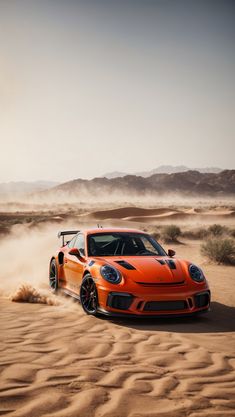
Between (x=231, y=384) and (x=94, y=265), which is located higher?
(x=94, y=265)

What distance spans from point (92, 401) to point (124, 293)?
11.0ft

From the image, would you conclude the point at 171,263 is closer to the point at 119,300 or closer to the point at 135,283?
the point at 135,283

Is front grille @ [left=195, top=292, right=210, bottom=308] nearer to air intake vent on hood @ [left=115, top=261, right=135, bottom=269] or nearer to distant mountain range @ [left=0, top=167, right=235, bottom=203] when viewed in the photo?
air intake vent on hood @ [left=115, top=261, right=135, bottom=269]

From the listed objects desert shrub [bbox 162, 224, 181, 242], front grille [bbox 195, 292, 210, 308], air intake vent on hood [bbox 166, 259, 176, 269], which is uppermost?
air intake vent on hood [bbox 166, 259, 176, 269]

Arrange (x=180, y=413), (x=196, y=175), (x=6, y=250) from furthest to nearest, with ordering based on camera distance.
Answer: (x=196, y=175) → (x=6, y=250) → (x=180, y=413)

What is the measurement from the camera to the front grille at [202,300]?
25.8ft

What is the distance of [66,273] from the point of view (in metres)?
9.70

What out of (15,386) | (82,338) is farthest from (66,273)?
(15,386)

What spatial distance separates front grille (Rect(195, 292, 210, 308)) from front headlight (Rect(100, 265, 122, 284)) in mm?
1235

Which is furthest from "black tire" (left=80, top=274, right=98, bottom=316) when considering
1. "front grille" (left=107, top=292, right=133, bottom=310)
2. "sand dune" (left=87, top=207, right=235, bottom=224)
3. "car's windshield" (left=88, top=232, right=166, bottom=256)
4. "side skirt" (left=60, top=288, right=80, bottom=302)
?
"sand dune" (left=87, top=207, right=235, bottom=224)

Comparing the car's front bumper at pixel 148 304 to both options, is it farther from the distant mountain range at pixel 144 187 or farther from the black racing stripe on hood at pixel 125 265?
the distant mountain range at pixel 144 187

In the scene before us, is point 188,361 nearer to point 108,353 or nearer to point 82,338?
point 108,353

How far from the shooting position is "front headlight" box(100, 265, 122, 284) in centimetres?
776

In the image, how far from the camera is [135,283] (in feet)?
25.0
